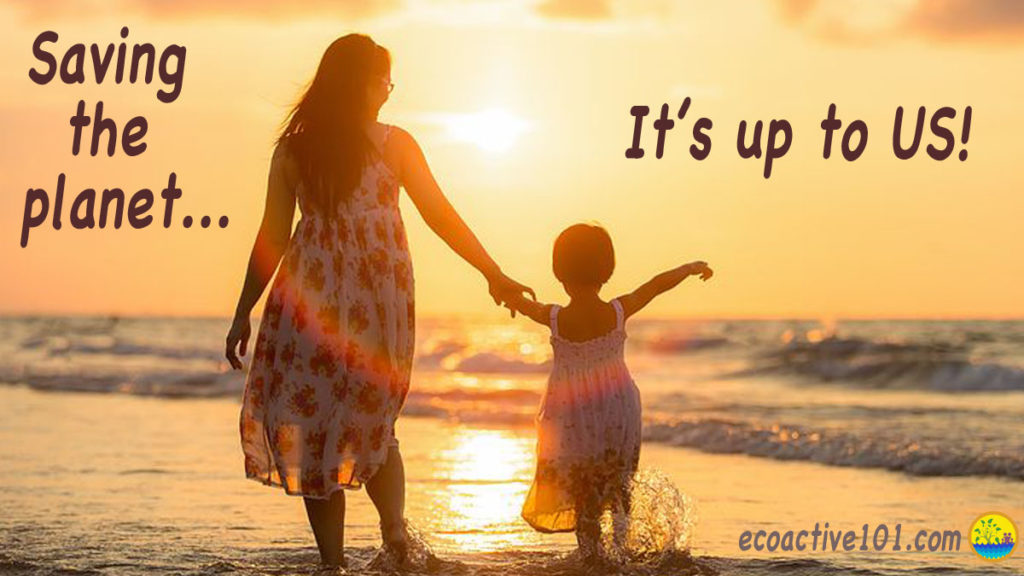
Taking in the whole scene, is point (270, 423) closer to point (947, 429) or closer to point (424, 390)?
→ point (947, 429)

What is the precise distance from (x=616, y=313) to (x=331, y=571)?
4.96ft

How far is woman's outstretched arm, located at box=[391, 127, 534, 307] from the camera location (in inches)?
218

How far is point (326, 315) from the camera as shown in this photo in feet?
17.4

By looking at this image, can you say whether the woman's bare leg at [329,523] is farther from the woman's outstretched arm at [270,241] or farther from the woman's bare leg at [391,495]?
the woman's outstretched arm at [270,241]

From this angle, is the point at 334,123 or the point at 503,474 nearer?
the point at 334,123

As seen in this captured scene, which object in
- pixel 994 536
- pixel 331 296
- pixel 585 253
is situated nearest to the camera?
pixel 331 296

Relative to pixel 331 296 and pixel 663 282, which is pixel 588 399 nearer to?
pixel 663 282

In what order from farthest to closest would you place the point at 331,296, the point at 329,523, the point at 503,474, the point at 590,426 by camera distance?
the point at 503,474
the point at 590,426
the point at 329,523
the point at 331,296

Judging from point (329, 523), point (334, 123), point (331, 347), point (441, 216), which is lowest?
point (329, 523)

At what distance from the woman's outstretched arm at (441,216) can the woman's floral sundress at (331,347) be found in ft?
0.39

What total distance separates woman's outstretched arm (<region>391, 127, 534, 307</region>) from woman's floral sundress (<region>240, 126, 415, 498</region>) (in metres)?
0.12

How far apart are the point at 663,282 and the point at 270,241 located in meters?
1.55

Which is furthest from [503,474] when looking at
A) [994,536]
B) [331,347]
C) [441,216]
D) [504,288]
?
[331,347]

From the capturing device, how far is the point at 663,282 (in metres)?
5.79
